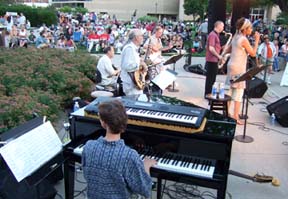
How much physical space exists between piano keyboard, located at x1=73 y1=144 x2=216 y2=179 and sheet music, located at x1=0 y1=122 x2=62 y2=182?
32 centimetres

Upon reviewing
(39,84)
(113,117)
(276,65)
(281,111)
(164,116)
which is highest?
(113,117)

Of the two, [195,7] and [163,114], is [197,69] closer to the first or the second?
[163,114]

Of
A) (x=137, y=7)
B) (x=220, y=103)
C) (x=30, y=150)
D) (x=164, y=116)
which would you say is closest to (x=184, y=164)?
(x=164, y=116)

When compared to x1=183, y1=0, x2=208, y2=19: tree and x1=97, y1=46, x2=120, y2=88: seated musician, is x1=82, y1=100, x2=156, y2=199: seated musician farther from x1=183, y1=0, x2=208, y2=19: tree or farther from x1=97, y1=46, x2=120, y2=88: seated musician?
x1=183, y1=0, x2=208, y2=19: tree

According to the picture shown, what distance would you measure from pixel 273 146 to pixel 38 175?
4296 mm

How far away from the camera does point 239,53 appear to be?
647 cm

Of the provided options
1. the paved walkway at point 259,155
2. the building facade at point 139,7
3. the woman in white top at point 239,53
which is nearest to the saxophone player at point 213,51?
the paved walkway at point 259,155

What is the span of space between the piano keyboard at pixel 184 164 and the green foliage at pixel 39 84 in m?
1.55

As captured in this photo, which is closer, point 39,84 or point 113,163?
point 113,163

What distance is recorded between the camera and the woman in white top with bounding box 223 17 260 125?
6.32 meters

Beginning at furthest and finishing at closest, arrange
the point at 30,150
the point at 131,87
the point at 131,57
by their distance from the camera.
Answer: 1. the point at 131,87
2. the point at 131,57
3. the point at 30,150

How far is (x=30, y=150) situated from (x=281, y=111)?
562 centimetres

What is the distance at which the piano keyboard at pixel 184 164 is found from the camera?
3.00m

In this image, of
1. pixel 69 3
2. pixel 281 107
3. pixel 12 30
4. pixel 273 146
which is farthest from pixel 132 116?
pixel 69 3
